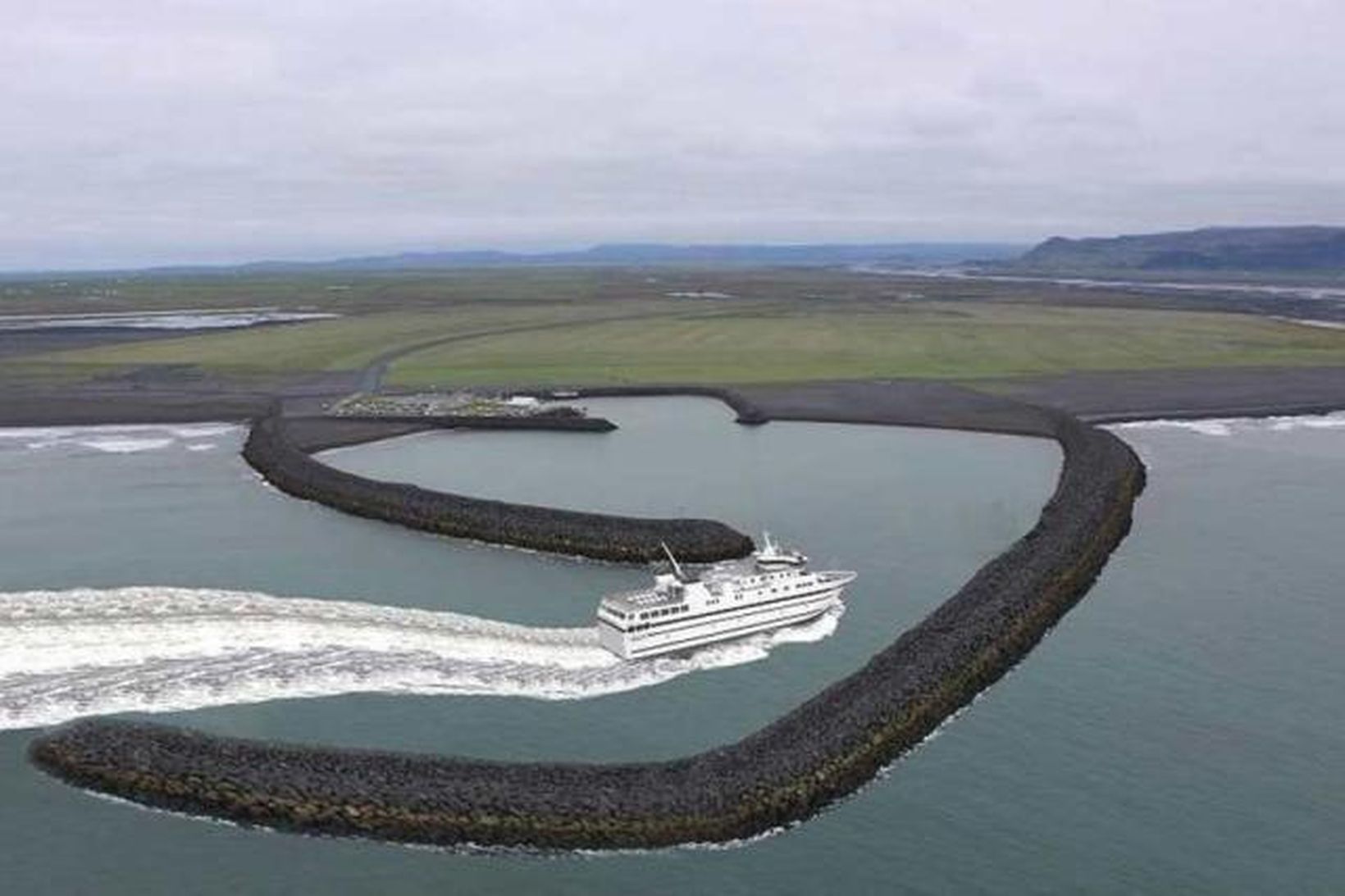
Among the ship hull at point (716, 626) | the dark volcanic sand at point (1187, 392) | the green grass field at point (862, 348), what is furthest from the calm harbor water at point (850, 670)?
the green grass field at point (862, 348)

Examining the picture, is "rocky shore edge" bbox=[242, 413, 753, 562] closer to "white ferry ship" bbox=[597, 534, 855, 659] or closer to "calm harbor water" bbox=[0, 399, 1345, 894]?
"calm harbor water" bbox=[0, 399, 1345, 894]

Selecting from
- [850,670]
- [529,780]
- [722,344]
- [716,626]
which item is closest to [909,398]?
[722,344]

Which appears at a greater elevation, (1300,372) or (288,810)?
(1300,372)

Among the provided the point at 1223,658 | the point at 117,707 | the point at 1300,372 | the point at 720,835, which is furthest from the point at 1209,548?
the point at 1300,372

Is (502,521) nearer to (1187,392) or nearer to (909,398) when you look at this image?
(909,398)

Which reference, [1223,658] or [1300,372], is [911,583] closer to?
[1223,658]

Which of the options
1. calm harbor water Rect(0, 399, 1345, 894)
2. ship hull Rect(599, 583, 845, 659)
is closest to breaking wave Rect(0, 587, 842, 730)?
ship hull Rect(599, 583, 845, 659)

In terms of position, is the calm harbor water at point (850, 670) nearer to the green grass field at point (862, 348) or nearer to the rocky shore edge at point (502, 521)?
the rocky shore edge at point (502, 521)
